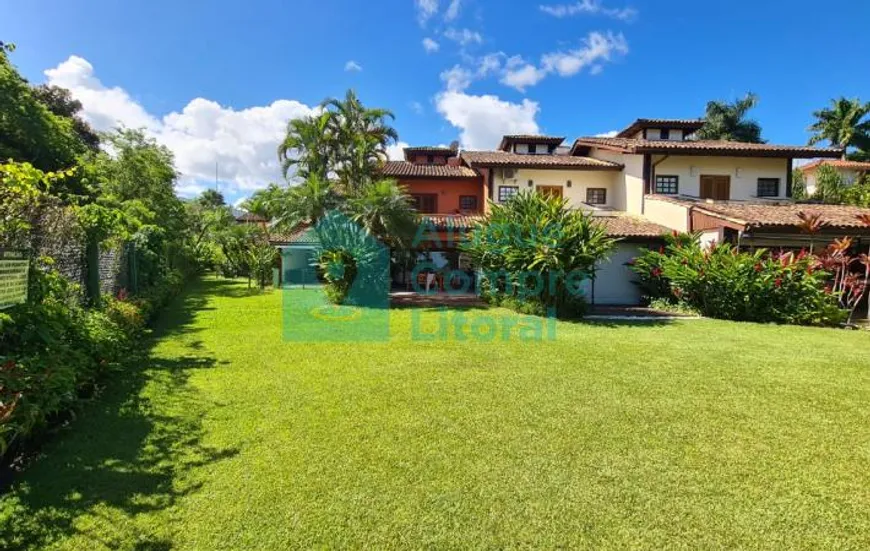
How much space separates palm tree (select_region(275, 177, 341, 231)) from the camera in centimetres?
1636

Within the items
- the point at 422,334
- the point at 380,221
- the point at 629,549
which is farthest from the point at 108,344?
the point at 380,221

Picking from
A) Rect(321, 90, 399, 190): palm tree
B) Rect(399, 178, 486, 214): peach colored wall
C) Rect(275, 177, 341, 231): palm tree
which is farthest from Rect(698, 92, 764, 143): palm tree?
Rect(275, 177, 341, 231): palm tree

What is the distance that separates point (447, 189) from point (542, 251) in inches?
462

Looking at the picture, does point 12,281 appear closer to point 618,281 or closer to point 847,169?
point 618,281

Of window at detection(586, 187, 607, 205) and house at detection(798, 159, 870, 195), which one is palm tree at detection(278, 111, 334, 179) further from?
house at detection(798, 159, 870, 195)

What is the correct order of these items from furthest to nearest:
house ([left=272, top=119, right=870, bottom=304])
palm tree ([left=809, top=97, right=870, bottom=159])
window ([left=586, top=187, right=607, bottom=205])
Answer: palm tree ([left=809, top=97, right=870, bottom=159]) → window ([left=586, top=187, right=607, bottom=205]) → house ([left=272, top=119, right=870, bottom=304])

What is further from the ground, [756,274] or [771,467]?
[756,274]

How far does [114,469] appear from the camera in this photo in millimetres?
3951

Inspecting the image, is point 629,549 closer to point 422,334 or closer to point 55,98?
point 422,334

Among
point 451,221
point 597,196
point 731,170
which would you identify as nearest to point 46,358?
point 451,221

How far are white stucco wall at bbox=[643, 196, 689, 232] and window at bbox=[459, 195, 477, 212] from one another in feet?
28.6

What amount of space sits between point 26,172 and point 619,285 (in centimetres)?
1816

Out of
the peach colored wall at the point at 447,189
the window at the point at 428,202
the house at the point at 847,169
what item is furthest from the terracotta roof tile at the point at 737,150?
the house at the point at 847,169

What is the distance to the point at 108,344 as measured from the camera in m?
6.50
